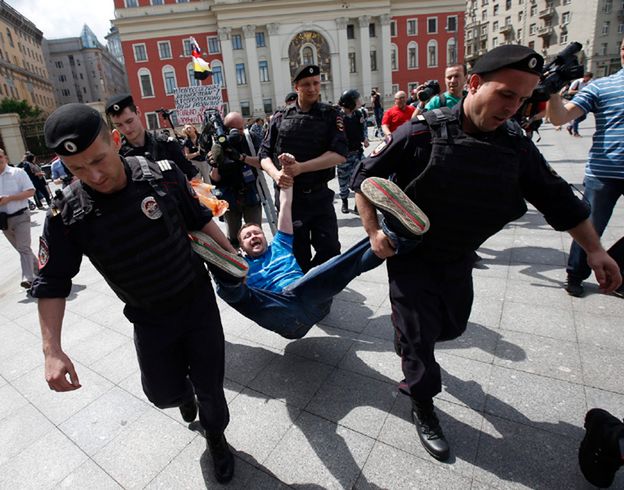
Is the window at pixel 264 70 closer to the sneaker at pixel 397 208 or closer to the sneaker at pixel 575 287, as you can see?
the sneaker at pixel 575 287

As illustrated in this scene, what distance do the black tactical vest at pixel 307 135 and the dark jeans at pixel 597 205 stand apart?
2391 mm

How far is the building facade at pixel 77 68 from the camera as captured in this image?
74.2 m

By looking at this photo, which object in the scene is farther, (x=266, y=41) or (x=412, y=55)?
(x=412, y=55)

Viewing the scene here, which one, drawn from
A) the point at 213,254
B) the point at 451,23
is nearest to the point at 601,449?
the point at 213,254

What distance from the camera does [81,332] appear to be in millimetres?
3795

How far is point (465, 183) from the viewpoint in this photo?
68.8 inches

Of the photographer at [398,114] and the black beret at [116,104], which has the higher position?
the black beret at [116,104]

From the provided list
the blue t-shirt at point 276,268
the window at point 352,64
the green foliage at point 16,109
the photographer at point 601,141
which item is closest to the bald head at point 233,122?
the blue t-shirt at point 276,268

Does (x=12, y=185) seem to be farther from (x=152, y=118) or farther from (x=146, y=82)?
(x=146, y=82)

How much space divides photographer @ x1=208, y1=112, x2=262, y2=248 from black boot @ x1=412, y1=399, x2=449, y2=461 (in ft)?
9.99

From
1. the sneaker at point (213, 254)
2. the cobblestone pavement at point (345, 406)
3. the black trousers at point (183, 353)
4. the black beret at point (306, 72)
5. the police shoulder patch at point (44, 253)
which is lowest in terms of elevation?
the cobblestone pavement at point (345, 406)

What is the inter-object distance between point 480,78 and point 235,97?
4683 cm

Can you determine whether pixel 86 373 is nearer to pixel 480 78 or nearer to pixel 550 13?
pixel 480 78

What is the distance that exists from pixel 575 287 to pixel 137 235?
366 cm
